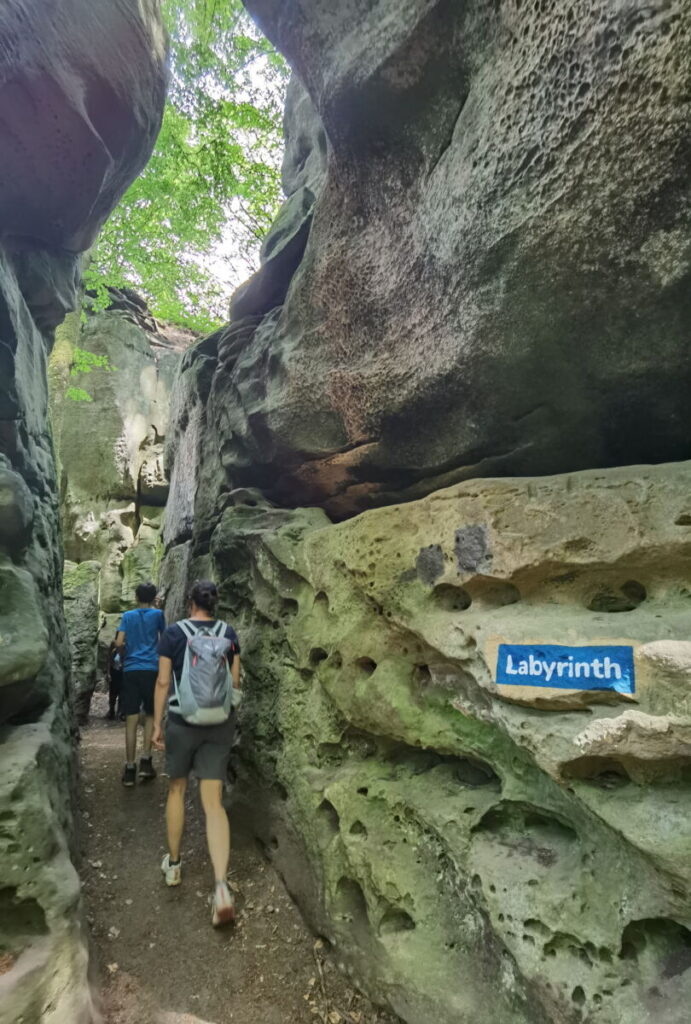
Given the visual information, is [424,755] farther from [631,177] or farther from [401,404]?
[631,177]

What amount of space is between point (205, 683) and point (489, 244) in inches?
144

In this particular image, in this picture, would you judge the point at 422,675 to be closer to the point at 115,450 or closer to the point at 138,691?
the point at 138,691

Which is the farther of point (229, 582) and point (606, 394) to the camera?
point (229, 582)

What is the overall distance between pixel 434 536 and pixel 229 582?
3.40m

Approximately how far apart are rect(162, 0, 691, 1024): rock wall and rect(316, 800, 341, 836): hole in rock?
0.06ft

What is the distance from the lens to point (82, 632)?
413 inches

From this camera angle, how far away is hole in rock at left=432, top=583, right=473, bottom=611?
395 centimetres

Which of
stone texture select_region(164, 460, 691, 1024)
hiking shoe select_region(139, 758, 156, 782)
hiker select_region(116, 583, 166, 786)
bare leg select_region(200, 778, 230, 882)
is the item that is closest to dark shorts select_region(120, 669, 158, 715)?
hiker select_region(116, 583, 166, 786)

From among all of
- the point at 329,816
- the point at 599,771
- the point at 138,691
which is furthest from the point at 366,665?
the point at 138,691

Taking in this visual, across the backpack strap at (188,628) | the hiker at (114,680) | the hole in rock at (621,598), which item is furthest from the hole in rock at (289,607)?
the hiker at (114,680)

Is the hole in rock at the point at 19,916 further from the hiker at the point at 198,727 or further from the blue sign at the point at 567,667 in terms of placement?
the blue sign at the point at 567,667

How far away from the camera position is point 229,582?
22.3ft

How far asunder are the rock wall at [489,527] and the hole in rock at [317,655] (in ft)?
0.09

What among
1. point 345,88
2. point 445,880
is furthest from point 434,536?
point 345,88
